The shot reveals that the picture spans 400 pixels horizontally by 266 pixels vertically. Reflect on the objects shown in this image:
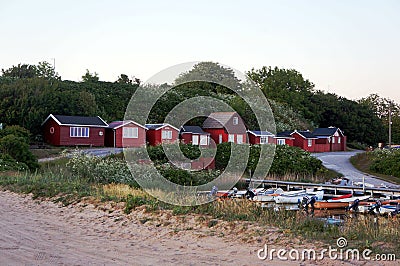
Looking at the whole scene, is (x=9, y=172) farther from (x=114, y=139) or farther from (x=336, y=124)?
(x=336, y=124)

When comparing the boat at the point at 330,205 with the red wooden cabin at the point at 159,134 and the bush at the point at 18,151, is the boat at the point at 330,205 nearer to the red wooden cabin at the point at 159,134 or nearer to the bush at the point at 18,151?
the bush at the point at 18,151

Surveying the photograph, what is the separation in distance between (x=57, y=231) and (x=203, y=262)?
5006mm

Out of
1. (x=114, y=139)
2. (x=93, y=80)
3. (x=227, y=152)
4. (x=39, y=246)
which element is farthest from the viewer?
(x=93, y=80)

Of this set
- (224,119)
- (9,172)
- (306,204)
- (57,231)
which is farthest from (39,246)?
(224,119)

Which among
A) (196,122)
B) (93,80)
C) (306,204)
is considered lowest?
(306,204)

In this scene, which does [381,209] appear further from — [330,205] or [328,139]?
[328,139]

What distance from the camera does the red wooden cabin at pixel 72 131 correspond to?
47.6m

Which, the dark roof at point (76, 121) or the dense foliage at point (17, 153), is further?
the dark roof at point (76, 121)

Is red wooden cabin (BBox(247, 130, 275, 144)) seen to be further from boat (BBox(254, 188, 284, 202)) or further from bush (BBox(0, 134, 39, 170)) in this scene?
bush (BBox(0, 134, 39, 170))

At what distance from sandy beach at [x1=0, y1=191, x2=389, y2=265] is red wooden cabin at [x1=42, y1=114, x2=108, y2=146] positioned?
33.1 m

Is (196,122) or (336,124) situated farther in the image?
(336,124)

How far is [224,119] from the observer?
185 ft

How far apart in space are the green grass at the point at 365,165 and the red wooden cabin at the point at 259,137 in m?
10.7
